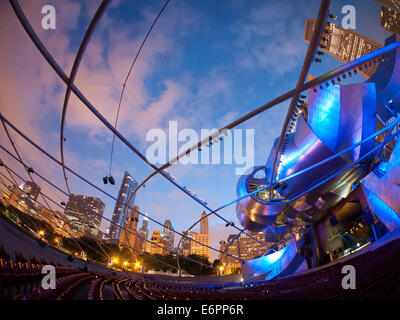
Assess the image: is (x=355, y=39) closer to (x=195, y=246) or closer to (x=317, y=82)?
(x=317, y=82)

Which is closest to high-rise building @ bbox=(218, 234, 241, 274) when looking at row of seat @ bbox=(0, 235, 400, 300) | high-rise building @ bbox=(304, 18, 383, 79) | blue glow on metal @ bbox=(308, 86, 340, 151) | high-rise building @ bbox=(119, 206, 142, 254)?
high-rise building @ bbox=(119, 206, 142, 254)

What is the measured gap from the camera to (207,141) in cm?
1113

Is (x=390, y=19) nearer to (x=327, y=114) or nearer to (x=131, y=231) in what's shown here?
(x=327, y=114)

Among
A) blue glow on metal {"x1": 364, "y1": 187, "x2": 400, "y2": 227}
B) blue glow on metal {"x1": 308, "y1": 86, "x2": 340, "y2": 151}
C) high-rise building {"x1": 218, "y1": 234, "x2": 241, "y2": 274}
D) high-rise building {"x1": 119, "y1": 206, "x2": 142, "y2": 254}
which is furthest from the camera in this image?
high-rise building {"x1": 218, "y1": 234, "x2": 241, "y2": 274}

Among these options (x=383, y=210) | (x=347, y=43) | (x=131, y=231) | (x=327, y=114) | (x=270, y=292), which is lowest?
(x=270, y=292)

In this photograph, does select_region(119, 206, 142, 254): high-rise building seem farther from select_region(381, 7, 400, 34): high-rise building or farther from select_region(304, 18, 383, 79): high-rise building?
select_region(304, 18, 383, 79): high-rise building

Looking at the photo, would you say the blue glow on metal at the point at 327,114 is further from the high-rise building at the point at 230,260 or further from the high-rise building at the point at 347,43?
the high-rise building at the point at 347,43

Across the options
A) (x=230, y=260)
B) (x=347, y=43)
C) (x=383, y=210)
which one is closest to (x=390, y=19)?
(x=347, y=43)

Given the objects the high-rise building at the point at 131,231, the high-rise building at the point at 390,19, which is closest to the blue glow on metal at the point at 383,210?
the high-rise building at the point at 131,231
